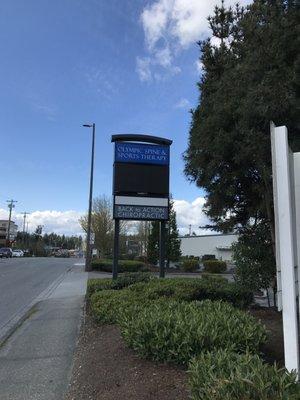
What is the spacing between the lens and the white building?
90.6 metres

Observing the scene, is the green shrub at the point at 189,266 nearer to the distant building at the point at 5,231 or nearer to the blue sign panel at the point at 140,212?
the blue sign panel at the point at 140,212

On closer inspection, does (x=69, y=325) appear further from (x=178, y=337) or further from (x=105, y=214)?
(x=105, y=214)

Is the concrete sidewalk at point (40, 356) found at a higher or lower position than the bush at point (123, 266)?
lower

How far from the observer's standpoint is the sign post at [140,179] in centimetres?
1418

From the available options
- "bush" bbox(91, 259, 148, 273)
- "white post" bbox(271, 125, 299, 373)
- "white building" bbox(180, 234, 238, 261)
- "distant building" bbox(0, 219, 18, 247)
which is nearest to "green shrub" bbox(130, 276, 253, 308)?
"white post" bbox(271, 125, 299, 373)

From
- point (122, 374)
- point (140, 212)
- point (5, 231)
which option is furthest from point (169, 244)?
point (5, 231)

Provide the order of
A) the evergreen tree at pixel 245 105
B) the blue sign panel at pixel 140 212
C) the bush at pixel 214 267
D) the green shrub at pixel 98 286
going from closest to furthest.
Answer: the evergreen tree at pixel 245 105 < the green shrub at pixel 98 286 < the blue sign panel at pixel 140 212 < the bush at pixel 214 267

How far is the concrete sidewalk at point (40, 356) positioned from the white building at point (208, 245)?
7896 cm

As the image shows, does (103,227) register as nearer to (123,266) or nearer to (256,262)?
(123,266)

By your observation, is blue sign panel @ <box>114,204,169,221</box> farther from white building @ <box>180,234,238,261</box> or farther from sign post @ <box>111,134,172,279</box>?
white building @ <box>180,234,238,261</box>

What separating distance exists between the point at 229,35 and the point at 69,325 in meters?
7.01

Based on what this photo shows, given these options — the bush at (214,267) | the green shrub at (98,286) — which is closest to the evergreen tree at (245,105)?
the green shrub at (98,286)

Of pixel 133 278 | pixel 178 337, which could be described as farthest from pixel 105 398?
pixel 133 278

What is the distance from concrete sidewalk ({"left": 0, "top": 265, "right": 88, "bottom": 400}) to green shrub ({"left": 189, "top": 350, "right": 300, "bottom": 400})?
2.32 m
